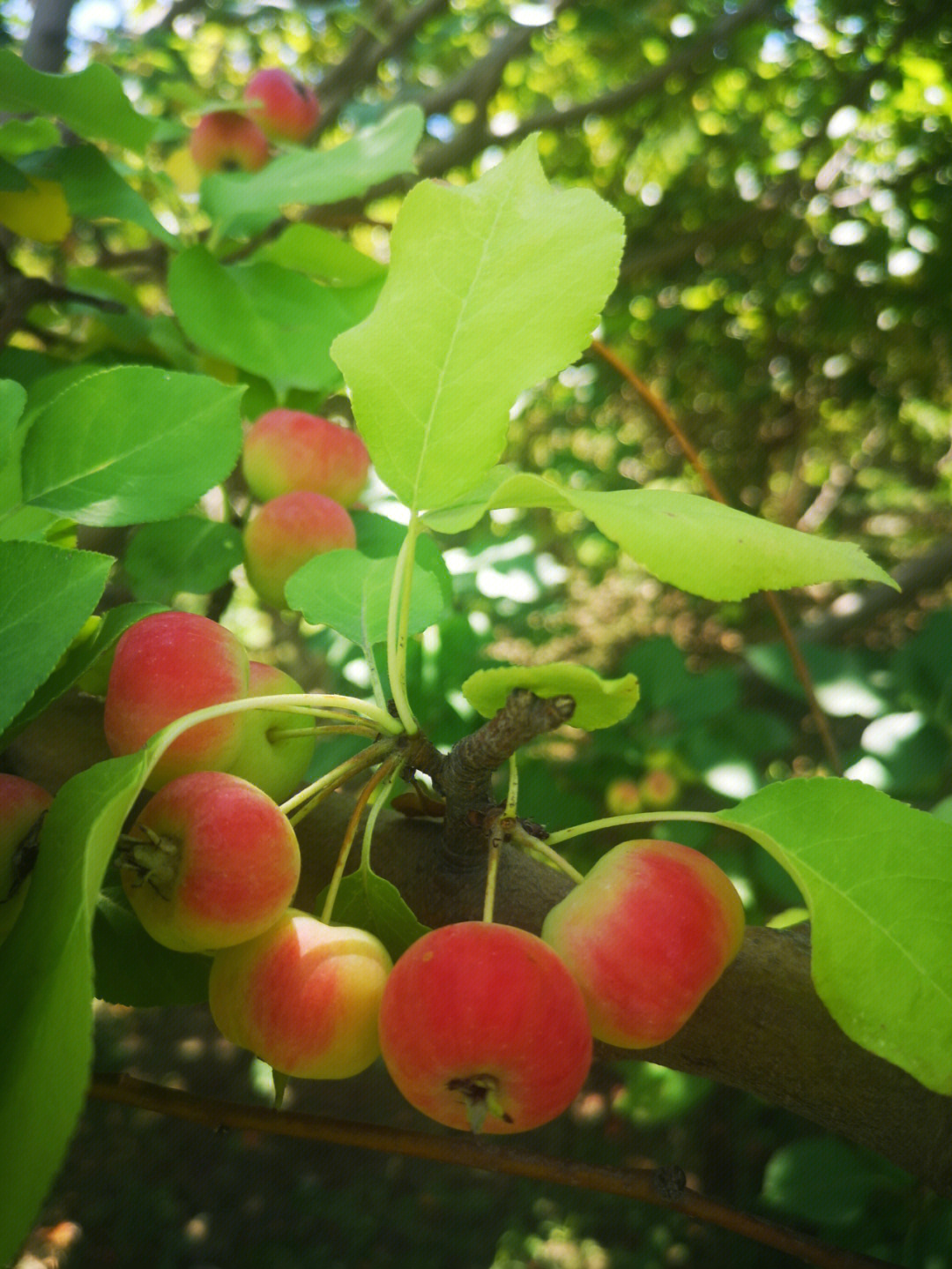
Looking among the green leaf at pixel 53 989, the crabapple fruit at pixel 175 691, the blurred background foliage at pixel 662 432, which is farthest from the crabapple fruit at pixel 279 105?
the green leaf at pixel 53 989

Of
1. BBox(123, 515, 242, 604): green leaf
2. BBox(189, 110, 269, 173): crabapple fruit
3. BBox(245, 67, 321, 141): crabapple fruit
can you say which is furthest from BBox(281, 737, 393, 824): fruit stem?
BBox(245, 67, 321, 141): crabapple fruit

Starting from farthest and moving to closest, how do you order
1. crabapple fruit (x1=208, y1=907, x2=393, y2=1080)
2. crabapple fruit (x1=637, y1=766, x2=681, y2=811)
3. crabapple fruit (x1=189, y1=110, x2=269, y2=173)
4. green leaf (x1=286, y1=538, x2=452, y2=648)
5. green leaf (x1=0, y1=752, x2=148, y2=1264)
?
crabapple fruit (x1=637, y1=766, x2=681, y2=811) < crabapple fruit (x1=189, y1=110, x2=269, y2=173) < green leaf (x1=286, y1=538, x2=452, y2=648) < crabapple fruit (x1=208, y1=907, x2=393, y2=1080) < green leaf (x1=0, y1=752, x2=148, y2=1264)

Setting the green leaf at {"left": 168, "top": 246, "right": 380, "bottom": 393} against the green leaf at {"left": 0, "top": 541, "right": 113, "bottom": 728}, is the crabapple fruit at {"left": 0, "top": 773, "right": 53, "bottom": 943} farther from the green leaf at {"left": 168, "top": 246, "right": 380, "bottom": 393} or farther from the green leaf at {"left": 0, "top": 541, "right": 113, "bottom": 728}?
the green leaf at {"left": 168, "top": 246, "right": 380, "bottom": 393}

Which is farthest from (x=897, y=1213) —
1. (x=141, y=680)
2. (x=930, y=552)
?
(x=141, y=680)

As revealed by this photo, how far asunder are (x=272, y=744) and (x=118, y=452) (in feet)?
0.51

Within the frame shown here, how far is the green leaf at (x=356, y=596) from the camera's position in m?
0.44

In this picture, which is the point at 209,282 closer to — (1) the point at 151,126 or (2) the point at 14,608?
(1) the point at 151,126

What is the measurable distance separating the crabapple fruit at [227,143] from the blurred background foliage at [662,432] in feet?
0.37

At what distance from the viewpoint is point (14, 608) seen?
1.09ft

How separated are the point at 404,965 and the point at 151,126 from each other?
600 mm

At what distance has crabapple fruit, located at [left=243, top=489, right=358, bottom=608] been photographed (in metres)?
0.54

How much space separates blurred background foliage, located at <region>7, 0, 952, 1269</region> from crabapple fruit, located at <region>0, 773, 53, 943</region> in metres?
0.45

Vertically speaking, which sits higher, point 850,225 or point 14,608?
point 14,608

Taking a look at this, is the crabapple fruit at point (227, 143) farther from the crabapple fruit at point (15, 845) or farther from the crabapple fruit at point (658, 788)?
the crabapple fruit at point (658, 788)
